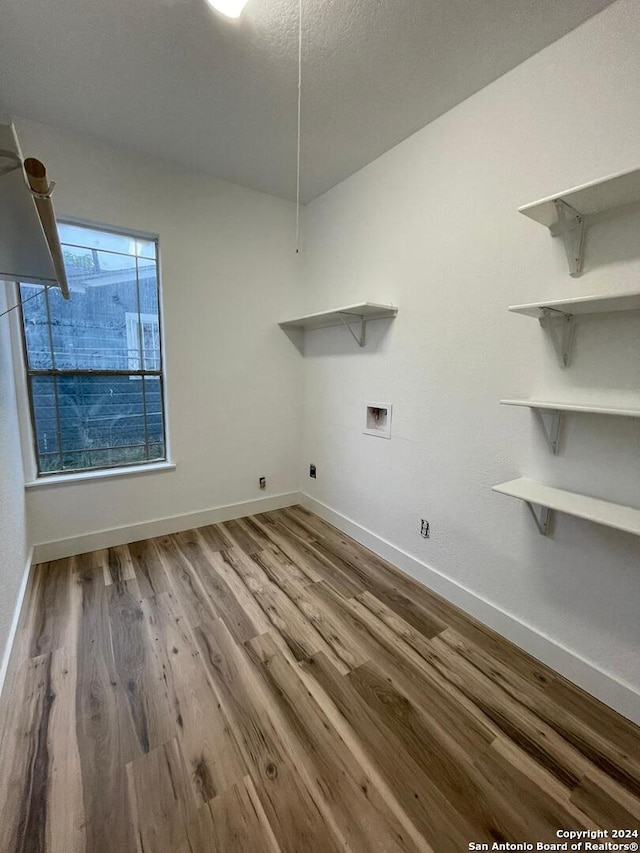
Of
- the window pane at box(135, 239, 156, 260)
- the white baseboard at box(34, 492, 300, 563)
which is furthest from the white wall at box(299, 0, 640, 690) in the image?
the window pane at box(135, 239, 156, 260)

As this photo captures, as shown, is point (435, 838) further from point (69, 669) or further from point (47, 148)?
point (47, 148)

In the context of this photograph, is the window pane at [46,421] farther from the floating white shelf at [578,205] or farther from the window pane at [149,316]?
the floating white shelf at [578,205]

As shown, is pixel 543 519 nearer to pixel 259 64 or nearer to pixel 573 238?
pixel 573 238

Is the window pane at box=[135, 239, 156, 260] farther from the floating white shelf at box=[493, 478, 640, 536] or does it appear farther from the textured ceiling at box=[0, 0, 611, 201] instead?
the floating white shelf at box=[493, 478, 640, 536]

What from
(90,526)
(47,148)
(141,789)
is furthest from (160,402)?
(141,789)

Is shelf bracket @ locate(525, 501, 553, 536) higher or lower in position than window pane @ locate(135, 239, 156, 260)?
lower

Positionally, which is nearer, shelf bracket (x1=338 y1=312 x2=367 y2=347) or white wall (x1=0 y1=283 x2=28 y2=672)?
white wall (x1=0 y1=283 x2=28 y2=672)

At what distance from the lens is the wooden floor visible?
109 cm

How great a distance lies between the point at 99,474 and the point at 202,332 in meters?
1.32

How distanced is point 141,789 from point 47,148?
325 cm

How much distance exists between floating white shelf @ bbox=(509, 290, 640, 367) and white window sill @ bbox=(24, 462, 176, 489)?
8.56 ft

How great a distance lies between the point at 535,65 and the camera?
1583 millimetres

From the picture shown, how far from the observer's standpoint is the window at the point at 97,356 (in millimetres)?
2408

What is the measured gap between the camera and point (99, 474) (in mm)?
2613
